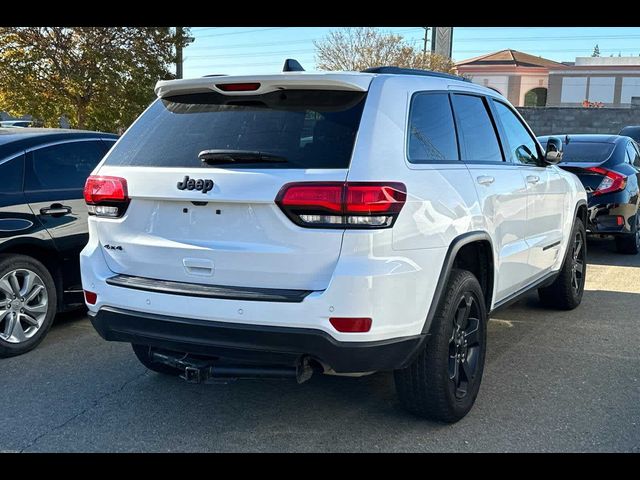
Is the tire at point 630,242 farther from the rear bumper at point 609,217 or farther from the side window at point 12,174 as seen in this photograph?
the side window at point 12,174

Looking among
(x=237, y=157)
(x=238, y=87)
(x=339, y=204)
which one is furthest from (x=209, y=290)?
(x=238, y=87)

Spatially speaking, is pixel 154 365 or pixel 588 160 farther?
pixel 588 160

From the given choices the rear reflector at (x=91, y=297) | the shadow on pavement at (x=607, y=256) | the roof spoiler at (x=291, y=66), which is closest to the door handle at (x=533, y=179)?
the roof spoiler at (x=291, y=66)

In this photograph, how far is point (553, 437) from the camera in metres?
3.53

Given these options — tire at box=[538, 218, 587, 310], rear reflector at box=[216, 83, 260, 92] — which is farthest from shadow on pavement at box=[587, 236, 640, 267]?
rear reflector at box=[216, 83, 260, 92]

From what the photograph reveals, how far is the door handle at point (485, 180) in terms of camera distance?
3.95 meters

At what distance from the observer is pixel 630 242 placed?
8969mm

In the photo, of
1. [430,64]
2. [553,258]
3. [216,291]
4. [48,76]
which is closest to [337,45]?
[430,64]

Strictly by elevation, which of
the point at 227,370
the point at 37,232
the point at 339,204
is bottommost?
the point at 227,370

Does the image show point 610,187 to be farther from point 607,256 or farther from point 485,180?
point 485,180

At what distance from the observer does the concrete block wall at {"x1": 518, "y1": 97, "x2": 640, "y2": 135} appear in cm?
2769

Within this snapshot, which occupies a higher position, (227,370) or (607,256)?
(227,370)

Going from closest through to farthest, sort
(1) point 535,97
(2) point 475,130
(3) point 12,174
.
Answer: (2) point 475,130 → (3) point 12,174 → (1) point 535,97

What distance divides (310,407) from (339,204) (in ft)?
5.05
